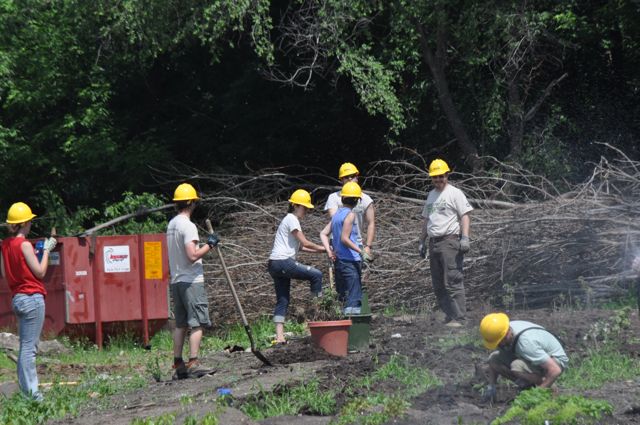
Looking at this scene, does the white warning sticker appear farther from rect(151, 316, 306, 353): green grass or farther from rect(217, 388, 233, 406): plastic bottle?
rect(217, 388, 233, 406): plastic bottle

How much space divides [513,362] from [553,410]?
3.52ft

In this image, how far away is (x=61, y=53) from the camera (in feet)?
66.8

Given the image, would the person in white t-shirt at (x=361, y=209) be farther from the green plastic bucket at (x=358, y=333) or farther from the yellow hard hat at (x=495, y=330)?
the yellow hard hat at (x=495, y=330)

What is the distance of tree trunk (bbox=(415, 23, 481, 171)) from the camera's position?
17.1 meters

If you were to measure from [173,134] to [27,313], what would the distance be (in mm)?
12365

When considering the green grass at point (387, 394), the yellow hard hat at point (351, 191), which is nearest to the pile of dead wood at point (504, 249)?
the yellow hard hat at point (351, 191)

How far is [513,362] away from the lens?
23.7 feet

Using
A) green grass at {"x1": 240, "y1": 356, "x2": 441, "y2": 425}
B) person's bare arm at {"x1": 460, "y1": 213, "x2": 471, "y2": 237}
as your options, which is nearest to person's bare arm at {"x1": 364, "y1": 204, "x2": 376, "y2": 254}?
person's bare arm at {"x1": 460, "y1": 213, "x2": 471, "y2": 237}

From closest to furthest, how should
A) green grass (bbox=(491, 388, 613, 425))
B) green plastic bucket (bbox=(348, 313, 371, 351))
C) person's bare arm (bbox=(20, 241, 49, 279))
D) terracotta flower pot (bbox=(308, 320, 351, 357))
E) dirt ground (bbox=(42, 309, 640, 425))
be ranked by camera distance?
1. green grass (bbox=(491, 388, 613, 425))
2. dirt ground (bbox=(42, 309, 640, 425))
3. person's bare arm (bbox=(20, 241, 49, 279))
4. terracotta flower pot (bbox=(308, 320, 351, 357))
5. green plastic bucket (bbox=(348, 313, 371, 351))

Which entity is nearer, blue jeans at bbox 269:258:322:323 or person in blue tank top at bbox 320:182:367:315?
person in blue tank top at bbox 320:182:367:315

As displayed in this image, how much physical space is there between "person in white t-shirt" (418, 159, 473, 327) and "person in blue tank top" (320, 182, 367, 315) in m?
0.97

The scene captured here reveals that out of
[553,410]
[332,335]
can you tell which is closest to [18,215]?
[332,335]

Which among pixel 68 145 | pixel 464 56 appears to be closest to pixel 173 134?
pixel 68 145

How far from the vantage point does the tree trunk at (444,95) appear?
1711 cm
